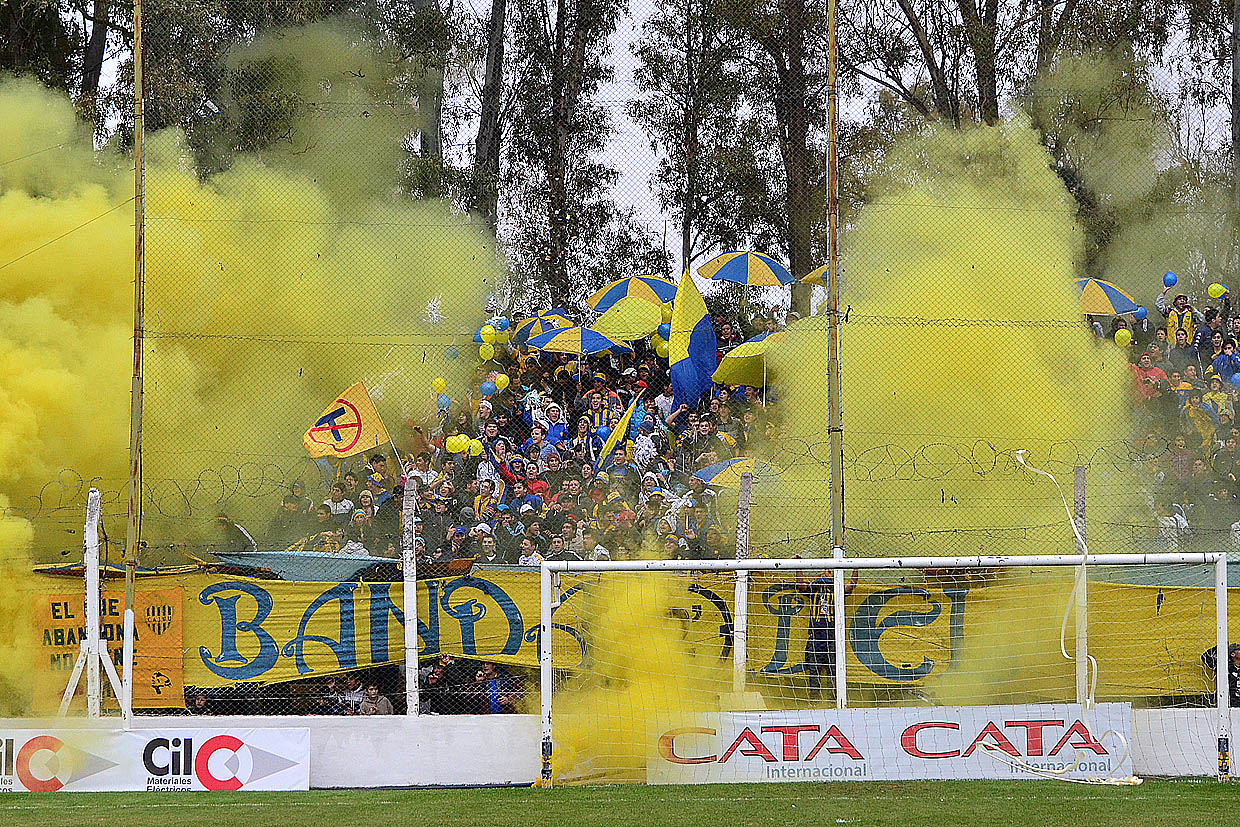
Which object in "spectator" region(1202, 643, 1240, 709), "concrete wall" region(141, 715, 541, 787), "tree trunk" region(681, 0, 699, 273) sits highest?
"tree trunk" region(681, 0, 699, 273)

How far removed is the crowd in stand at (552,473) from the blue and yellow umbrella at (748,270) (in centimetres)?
45

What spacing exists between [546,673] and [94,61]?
9472mm

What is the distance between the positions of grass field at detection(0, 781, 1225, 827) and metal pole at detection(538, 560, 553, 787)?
23cm

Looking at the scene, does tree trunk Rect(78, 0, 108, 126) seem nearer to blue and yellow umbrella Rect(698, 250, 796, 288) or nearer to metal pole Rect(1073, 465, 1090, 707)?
blue and yellow umbrella Rect(698, 250, 796, 288)

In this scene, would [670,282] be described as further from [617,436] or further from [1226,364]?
[1226,364]

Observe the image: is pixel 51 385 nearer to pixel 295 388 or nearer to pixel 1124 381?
pixel 295 388

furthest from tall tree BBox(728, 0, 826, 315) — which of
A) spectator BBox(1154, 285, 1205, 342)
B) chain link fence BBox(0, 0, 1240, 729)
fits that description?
spectator BBox(1154, 285, 1205, 342)

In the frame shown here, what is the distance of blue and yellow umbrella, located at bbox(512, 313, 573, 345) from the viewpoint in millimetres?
12078

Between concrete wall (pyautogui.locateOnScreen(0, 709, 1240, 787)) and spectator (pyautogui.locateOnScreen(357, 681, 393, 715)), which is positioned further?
spectator (pyautogui.locateOnScreen(357, 681, 393, 715))

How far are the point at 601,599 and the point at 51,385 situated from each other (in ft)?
19.1

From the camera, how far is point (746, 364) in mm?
11453

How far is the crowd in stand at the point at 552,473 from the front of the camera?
32.6 ft

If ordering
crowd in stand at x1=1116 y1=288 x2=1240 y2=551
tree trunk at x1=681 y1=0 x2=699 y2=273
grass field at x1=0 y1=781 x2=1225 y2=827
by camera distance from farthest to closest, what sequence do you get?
tree trunk at x1=681 y1=0 x2=699 y2=273 → crowd in stand at x1=1116 y1=288 x2=1240 y2=551 → grass field at x1=0 y1=781 x2=1225 y2=827

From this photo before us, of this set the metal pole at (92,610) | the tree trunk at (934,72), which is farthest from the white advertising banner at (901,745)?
the tree trunk at (934,72)
